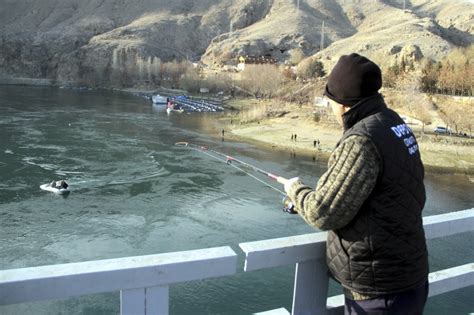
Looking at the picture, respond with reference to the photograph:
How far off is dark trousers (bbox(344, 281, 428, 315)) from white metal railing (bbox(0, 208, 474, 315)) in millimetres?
350

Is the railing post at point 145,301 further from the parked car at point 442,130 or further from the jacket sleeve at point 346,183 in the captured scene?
the parked car at point 442,130

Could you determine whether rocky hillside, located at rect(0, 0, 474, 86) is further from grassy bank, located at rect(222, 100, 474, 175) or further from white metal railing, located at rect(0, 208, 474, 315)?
white metal railing, located at rect(0, 208, 474, 315)

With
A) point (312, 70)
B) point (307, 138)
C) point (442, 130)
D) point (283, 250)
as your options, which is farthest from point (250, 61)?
point (283, 250)

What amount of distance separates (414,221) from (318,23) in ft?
585

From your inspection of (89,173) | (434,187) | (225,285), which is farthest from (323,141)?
(225,285)

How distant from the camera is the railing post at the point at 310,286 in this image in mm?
2986

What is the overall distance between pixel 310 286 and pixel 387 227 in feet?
2.30

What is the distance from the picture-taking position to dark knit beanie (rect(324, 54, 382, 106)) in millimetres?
2705

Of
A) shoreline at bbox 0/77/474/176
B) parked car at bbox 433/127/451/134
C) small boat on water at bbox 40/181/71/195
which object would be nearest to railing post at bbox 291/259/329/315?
small boat on water at bbox 40/181/71/195

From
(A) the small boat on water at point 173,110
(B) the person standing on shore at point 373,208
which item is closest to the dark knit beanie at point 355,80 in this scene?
(B) the person standing on shore at point 373,208

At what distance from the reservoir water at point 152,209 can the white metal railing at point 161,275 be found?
775 centimetres

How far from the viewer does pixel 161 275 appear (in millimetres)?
2426

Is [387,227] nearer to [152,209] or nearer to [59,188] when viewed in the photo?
[152,209]

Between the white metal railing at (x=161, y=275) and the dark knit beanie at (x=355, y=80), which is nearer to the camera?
the white metal railing at (x=161, y=275)
